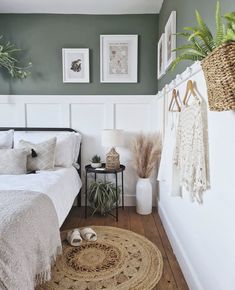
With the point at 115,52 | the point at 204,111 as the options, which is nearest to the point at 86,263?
the point at 204,111

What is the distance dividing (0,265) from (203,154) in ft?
3.77

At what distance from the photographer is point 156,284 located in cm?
171

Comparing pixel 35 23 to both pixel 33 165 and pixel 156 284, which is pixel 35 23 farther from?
pixel 156 284

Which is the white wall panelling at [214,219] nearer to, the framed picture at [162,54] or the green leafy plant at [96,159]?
the framed picture at [162,54]

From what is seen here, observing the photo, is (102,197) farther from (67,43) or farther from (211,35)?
(211,35)

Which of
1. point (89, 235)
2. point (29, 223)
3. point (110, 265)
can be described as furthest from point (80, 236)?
point (29, 223)

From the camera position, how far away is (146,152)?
2.89m

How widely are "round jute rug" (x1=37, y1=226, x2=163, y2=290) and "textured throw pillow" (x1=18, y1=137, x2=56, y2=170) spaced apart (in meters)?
0.84

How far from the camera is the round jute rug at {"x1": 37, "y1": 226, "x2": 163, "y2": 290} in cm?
170

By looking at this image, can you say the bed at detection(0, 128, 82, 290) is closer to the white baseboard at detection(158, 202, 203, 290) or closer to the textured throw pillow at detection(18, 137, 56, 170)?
the textured throw pillow at detection(18, 137, 56, 170)

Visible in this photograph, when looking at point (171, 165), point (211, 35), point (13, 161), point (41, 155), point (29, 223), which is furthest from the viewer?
point (41, 155)

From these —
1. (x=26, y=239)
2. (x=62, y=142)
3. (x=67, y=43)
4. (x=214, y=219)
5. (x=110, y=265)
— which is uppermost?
(x=67, y=43)

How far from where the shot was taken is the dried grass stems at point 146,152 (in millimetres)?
2834

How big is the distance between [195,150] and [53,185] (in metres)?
1.26
